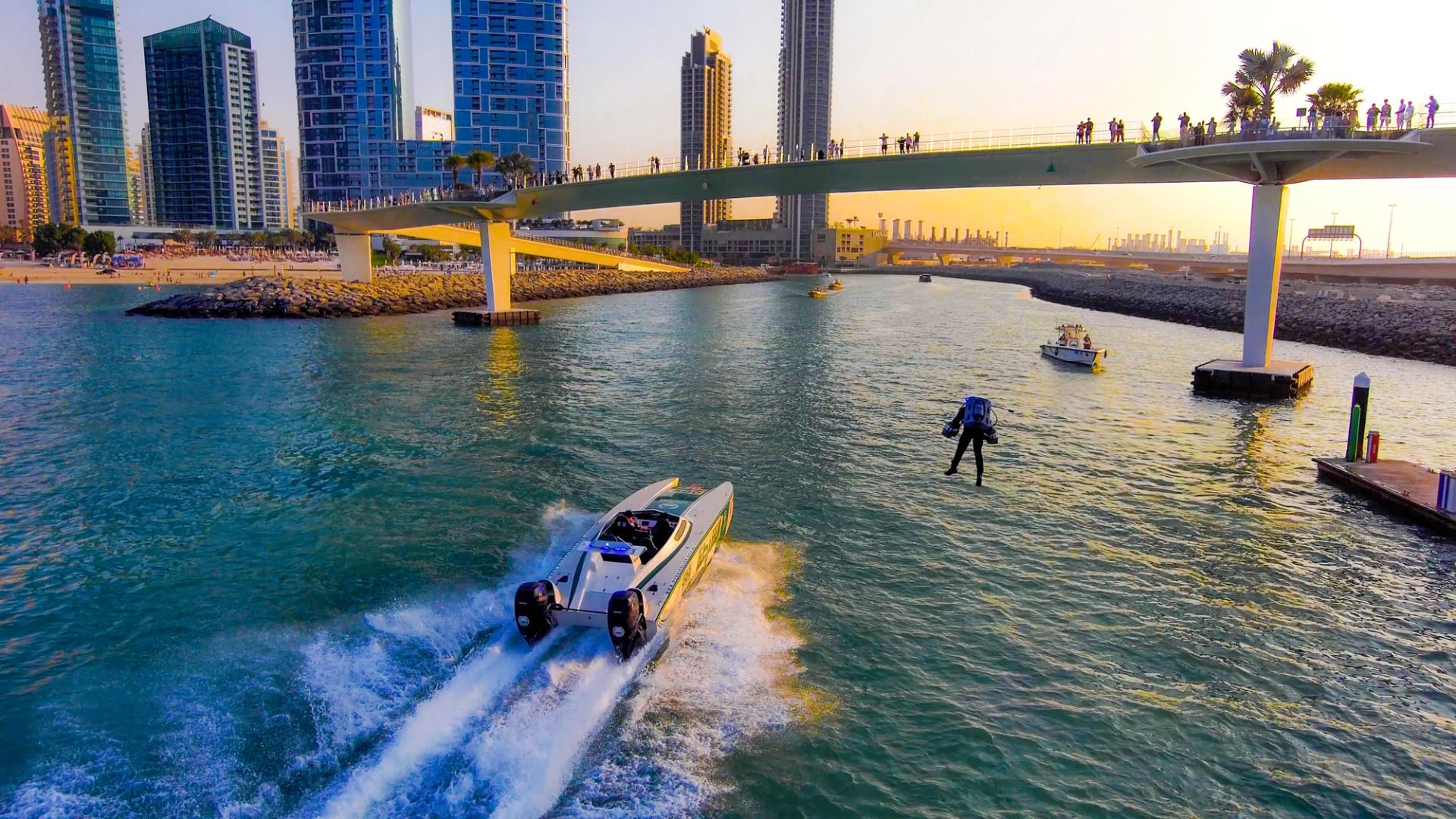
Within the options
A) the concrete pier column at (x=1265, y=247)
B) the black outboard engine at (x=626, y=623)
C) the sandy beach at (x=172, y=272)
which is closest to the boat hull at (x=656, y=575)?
the black outboard engine at (x=626, y=623)

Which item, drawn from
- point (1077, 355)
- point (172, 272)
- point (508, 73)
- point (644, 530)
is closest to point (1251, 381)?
point (1077, 355)

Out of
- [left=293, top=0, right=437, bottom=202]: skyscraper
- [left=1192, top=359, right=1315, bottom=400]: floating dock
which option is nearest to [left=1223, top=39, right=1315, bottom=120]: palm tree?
[left=1192, top=359, right=1315, bottom=400]: floating dock

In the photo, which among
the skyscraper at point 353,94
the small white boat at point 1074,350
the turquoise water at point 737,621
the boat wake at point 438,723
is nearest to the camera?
the boat wake at point 438,723

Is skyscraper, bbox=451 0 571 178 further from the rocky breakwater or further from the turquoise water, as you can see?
the turquoise water

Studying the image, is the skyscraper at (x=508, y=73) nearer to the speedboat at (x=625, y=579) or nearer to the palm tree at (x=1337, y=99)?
the palm tree at (x=1337, y=99)

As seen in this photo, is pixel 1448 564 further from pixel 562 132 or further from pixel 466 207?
pixel 562 132

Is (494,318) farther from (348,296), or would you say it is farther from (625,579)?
(625,579)
